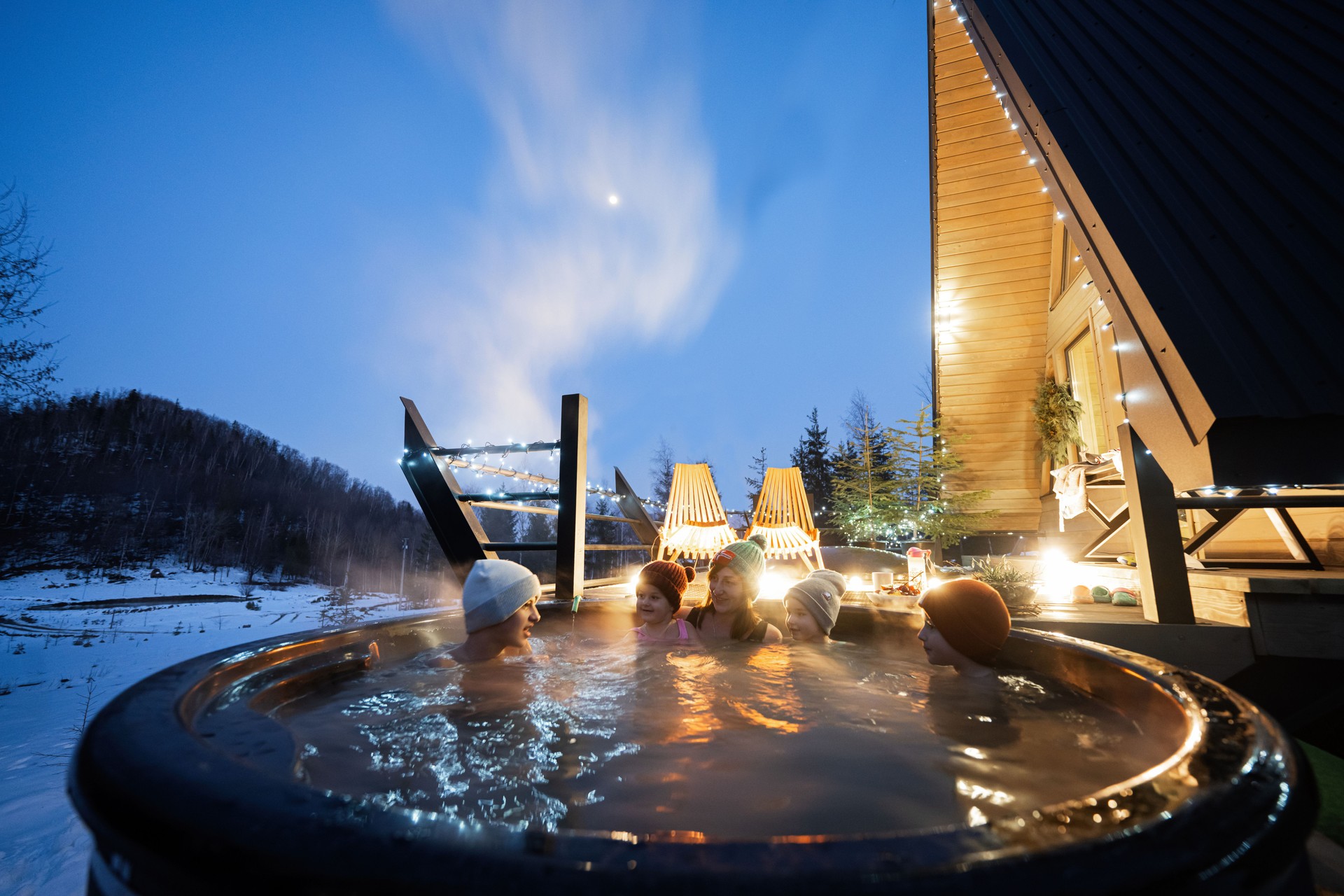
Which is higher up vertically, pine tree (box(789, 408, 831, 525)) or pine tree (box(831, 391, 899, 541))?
pine tree (box(789, 408, 831, 525))

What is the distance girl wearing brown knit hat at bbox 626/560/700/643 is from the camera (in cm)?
242

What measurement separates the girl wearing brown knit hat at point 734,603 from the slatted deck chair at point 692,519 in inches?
102

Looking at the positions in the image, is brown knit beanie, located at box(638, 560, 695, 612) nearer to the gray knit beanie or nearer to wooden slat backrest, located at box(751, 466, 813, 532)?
the gray knit beanie

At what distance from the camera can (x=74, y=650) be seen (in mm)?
8367

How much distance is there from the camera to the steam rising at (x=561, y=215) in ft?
116

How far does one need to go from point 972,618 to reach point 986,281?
6.22 metres

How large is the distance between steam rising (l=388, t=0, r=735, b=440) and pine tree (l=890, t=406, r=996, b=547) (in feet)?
81.5

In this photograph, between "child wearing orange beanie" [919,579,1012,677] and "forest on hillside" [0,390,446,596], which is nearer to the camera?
"child wearing orange beanie" [919,579,1012,677]

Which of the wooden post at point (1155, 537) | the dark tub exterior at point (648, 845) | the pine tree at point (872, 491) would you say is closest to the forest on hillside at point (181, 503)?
the dark tub exterior at point (648, 845)

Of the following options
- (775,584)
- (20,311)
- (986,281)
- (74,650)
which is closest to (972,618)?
(775,584)

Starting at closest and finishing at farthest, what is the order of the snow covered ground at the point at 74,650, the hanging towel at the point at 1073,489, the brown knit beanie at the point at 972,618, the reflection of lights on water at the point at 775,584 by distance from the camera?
the brown knit beanie at the point at 972,618 < the snow covered ground at the point at 74,650 < the reflection of lights on water at the point at 775,584 < the hanging towel at the point at 1073,489

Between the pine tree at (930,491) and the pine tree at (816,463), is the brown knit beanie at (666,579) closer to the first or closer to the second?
the pine tree at (930,491)

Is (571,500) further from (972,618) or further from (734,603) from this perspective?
(972,618)

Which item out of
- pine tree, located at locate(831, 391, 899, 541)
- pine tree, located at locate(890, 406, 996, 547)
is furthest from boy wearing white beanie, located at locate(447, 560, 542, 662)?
pine tree, located at locate(831, 391, 899, 541)
